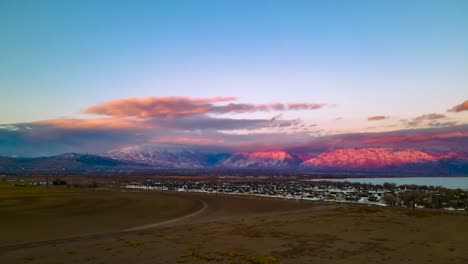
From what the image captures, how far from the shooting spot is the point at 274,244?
77.0ft

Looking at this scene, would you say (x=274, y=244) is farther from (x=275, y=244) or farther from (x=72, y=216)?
(x=72, y=216)

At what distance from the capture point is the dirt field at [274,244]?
1973 centimetres

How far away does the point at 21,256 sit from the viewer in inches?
787

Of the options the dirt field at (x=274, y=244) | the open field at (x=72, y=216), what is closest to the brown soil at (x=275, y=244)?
the dirt field at (x=274, y=244)

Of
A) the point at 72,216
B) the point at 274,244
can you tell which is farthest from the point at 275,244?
the point at 72,216

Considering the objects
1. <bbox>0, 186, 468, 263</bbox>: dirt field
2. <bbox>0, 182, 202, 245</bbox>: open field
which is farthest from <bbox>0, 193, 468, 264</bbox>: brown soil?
<bbox>0, 182, 202, 245</bbox>: open field

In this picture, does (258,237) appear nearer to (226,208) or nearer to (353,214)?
(353,214)

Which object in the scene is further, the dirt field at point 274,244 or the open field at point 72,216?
the open field at point 72,216

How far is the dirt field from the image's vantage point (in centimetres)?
1973

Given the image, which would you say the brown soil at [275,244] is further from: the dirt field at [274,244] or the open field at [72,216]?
the open field at [72,216]

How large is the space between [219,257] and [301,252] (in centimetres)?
457

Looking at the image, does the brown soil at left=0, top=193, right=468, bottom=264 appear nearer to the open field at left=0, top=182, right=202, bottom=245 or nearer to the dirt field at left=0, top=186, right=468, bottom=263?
the dirt field at left=0, top=186, right=468, bottom=263

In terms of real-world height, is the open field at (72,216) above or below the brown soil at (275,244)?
below

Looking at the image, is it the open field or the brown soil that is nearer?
the brown soil
